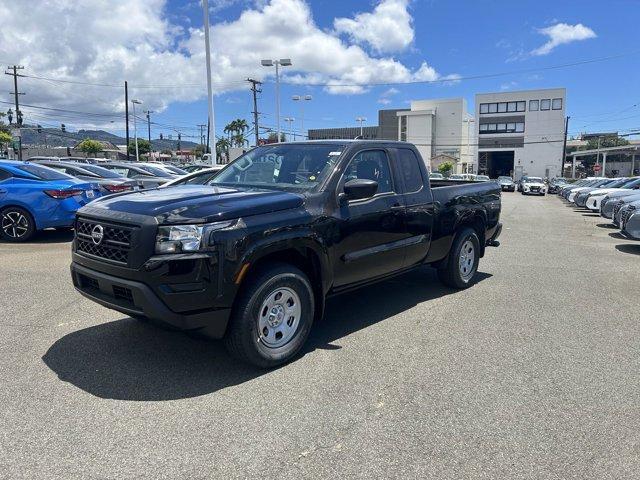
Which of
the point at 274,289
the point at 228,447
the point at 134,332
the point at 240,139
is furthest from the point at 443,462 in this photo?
the point at 240,139

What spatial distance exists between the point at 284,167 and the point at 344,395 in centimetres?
238

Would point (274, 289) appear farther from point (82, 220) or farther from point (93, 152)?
point (93, 152)

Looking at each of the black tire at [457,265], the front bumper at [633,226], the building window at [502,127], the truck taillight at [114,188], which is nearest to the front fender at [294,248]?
the black tire at [457,265]

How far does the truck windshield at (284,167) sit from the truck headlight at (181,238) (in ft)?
4.15

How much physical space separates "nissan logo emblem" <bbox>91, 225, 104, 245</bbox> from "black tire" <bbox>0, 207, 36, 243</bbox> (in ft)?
22.0

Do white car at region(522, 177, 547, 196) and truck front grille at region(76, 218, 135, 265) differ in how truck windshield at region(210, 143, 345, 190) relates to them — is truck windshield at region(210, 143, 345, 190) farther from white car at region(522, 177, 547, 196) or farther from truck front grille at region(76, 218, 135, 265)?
white car at region(522, 177, 547, 196)

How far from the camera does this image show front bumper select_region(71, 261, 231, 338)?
3.58 meters

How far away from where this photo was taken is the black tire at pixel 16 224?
9.61m

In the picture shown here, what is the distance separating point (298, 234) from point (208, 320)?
101cm

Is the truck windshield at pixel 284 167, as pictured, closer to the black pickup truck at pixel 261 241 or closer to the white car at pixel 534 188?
the black pickup truck at pixel 261 241

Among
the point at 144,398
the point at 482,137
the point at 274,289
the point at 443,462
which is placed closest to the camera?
the point at 443,462

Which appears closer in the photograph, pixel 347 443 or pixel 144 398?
pixel 347 443

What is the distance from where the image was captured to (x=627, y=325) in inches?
213

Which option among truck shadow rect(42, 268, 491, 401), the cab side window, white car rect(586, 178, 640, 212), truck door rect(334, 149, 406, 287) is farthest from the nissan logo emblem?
white car rect(586, 178, 640, 212)
